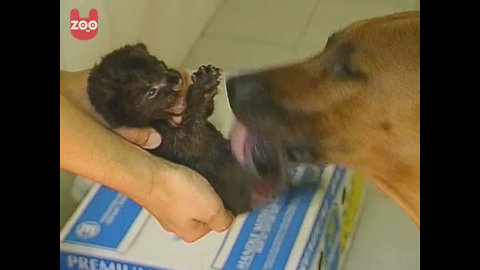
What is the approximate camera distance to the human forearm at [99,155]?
770mm

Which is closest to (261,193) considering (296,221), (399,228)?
(296,221)

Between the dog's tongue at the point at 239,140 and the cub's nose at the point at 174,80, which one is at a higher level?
the cub's nose at the point at 174,80

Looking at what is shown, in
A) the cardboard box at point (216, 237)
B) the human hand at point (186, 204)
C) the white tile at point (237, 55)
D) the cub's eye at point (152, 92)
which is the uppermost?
the white tile at point (237, 55)

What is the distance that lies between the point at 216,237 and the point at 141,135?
0.36 ft

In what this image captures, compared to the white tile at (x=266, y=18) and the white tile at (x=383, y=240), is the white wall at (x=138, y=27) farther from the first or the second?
the white tile at (x=383, y=240)

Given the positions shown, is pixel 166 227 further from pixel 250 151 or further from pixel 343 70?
pixel 343 70

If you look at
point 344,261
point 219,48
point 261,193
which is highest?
point 219,48

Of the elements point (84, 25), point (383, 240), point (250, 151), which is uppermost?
point (84, 25)

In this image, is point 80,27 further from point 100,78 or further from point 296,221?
point 296,221

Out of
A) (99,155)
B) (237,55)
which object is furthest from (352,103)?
(99,155)

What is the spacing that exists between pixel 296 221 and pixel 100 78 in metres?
0.21

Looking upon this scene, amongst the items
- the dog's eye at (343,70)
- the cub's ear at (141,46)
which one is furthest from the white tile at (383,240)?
the cub's ear at (141,46)

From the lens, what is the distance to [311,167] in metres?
0.80

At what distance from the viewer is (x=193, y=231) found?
796mm
